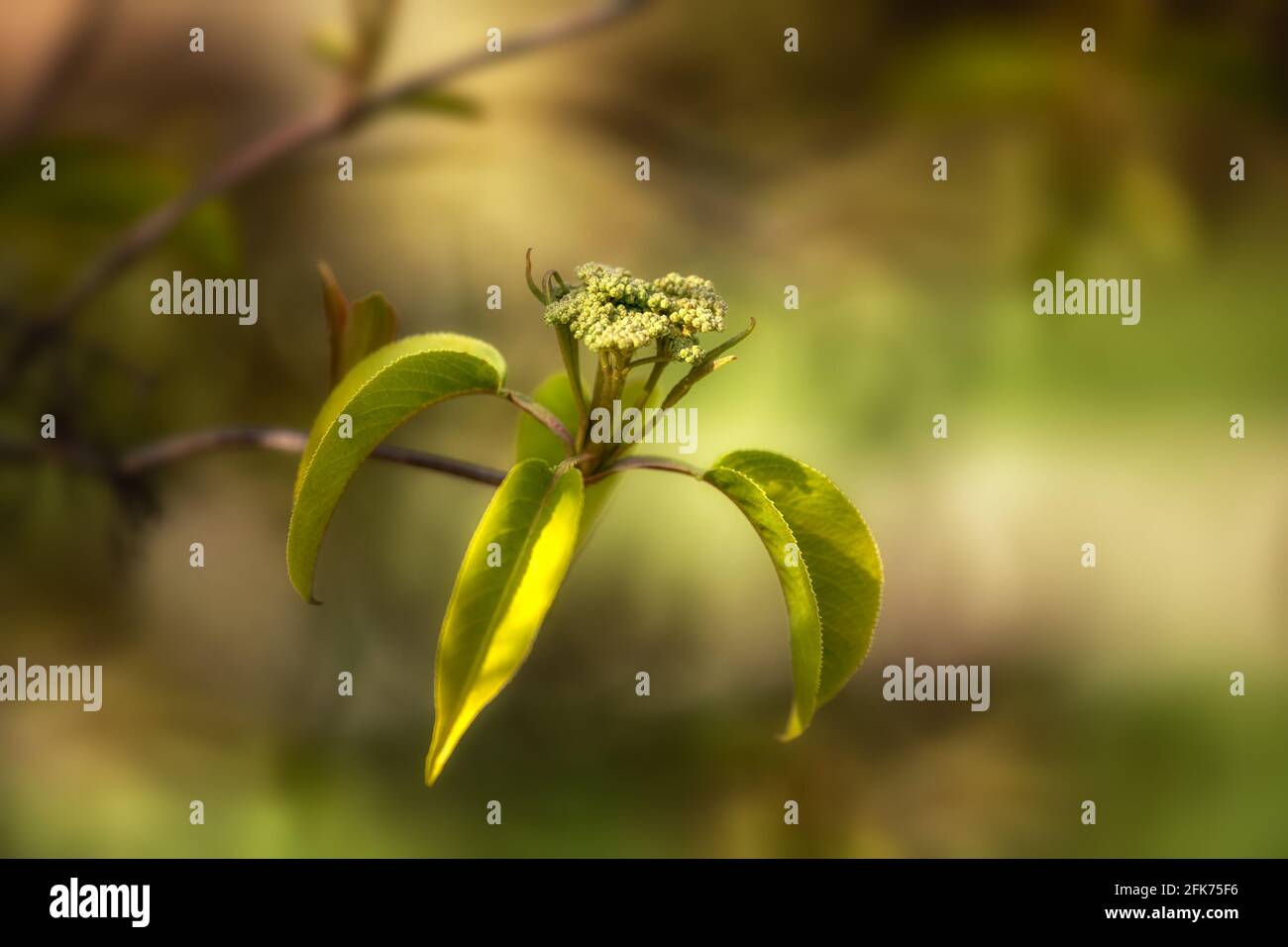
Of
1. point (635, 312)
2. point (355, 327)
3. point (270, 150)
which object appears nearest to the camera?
point (635, 312)

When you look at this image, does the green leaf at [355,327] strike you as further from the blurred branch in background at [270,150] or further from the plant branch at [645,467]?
the blurred branch in background at [270,150]

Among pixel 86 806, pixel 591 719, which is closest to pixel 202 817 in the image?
pixel 86 806

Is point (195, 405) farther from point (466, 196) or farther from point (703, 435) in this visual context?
point (703, 435)

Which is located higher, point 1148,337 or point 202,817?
point 1148,337

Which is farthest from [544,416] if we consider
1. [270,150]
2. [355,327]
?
[270,150]

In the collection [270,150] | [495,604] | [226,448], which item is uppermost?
[270,150]

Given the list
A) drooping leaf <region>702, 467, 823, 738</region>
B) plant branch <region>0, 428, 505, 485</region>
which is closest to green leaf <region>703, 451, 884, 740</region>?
drooping leaf <region>702, 467, 823, 738</region>

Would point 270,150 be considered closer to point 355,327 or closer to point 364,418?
point 355,327

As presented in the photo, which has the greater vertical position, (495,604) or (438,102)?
(438,102)
